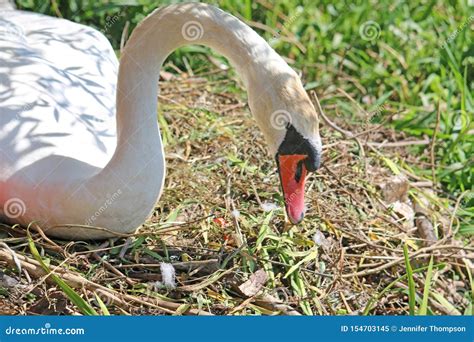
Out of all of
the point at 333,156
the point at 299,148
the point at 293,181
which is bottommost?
the point at 333,156

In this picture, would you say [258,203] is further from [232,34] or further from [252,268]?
[232,34]

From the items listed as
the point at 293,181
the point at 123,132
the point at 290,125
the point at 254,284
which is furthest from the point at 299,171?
the point at 123,132

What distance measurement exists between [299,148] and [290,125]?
11 centimetres

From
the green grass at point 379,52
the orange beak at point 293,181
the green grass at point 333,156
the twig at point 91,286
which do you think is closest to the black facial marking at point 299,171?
the orange beak at point 293,181

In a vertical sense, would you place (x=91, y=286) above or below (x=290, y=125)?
below

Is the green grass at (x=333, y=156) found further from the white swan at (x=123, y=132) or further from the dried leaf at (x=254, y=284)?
the white swan at (x=123, y=132)

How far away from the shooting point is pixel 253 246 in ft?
15.1

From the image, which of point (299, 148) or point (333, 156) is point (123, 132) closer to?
point (299, 148)

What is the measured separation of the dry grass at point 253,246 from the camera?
4.21 meters

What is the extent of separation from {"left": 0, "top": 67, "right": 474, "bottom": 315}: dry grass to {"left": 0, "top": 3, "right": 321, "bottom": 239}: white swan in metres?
0.19

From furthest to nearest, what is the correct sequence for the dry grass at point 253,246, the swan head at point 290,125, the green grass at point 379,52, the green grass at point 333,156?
the green grass at point 379,52
the green grass at point 333,156
the dry grass at point 253,246
the swan head at point 290,125

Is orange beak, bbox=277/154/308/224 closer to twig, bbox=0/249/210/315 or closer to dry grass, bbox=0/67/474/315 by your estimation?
dry grass, bbox=0/67/474/315

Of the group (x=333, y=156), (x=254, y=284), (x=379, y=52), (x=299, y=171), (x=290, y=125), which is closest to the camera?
(x=290, y=125)

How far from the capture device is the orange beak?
13.3 feet
